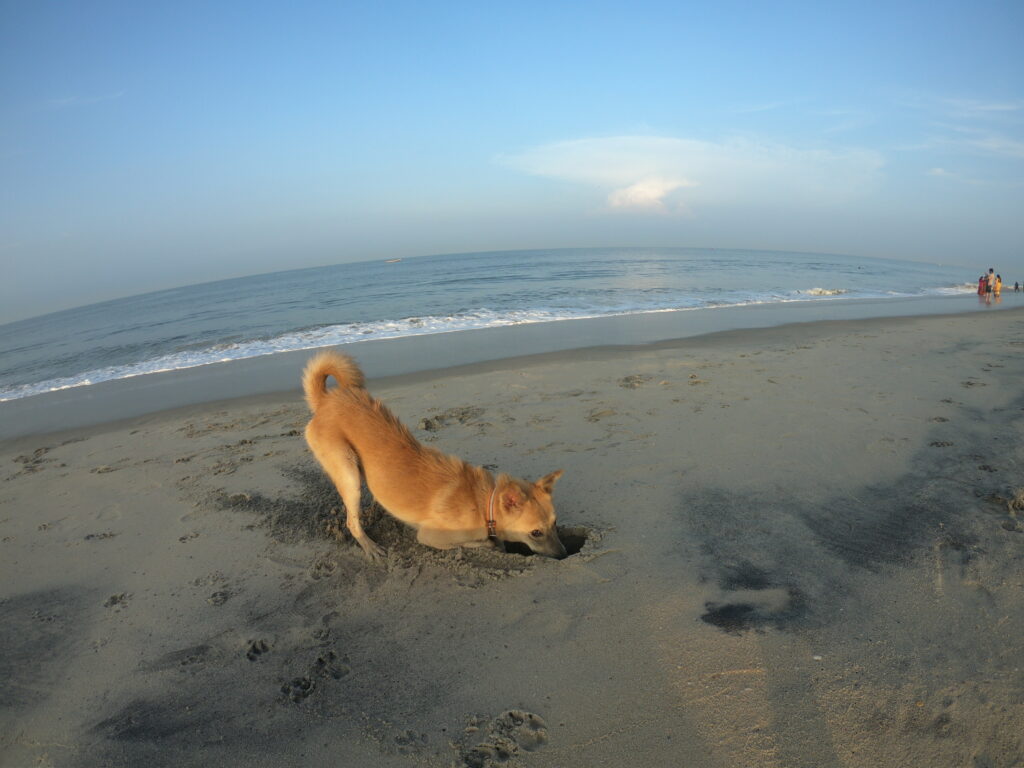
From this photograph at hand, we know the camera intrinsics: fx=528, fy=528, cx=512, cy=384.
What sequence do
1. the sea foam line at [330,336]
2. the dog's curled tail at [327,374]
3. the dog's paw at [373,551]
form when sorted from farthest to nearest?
1. the sea foam line at [330,336]
2. the dog's curled tail at [327,374]
3. the dog's paw at [373,551]

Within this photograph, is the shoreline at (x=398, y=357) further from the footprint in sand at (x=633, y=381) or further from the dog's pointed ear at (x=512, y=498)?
the dog's pointed ear at (x=512, y=498)

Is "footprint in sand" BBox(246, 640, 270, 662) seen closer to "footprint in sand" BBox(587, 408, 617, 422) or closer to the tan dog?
the tan dog

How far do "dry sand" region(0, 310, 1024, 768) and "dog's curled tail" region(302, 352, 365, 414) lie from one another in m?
1.03

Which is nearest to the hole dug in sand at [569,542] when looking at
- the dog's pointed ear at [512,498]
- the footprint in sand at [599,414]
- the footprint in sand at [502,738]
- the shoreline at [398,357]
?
the dog's pointed ear at [512,498]

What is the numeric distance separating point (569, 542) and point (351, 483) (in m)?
1.65

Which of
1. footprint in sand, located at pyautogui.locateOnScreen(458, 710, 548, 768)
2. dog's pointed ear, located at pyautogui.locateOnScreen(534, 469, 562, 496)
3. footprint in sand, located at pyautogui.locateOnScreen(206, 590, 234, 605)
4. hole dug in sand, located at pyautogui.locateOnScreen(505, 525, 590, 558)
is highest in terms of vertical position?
dog's pointed ear, located at pyautogui.locateOnScreen(534, 469, 562, 496)

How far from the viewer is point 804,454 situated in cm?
490

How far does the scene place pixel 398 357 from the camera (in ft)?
37.0

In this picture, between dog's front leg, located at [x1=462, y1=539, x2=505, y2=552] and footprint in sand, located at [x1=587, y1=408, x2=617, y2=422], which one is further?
footprint in sand, located at [x1=587, y1=408, x2=617, y2=422]

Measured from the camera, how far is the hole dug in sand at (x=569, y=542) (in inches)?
147

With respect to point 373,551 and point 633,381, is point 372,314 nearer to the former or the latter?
point 633,381

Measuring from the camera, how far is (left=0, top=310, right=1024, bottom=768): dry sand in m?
2.25

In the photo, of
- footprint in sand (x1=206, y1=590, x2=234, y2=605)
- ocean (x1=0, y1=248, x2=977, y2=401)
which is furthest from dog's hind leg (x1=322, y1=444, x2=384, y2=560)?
ocean (x1=0, y1=248, x2=977, y2=401)

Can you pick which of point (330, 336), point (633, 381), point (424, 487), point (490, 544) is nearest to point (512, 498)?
point (490, 544)
